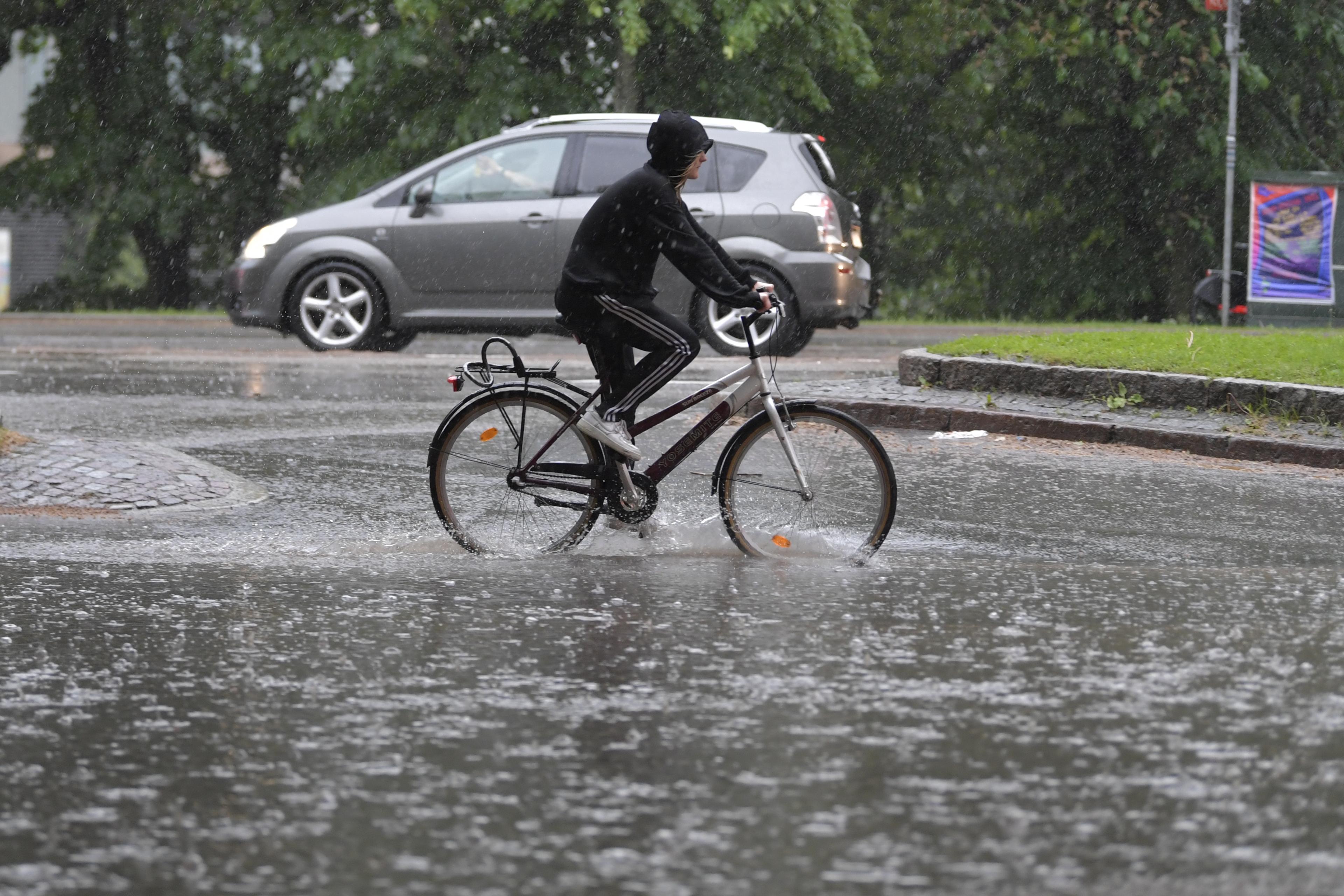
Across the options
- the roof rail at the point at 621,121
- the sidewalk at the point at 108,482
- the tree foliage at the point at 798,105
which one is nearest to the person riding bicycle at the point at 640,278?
the sidewalk at the point at 108,482

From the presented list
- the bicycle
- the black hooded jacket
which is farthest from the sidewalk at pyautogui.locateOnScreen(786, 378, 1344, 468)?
the black hooded jacket

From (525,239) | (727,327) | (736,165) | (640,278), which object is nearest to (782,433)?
(640,278)

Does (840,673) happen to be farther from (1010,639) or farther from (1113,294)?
(1113,294)

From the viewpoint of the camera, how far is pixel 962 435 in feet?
39.1

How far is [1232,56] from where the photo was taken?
74.6 ft

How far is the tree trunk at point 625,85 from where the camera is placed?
2484cm

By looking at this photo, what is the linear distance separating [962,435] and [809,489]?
4464 mm

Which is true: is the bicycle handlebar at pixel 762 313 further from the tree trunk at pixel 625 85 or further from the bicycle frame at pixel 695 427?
the tree trunk at pixel 625 85

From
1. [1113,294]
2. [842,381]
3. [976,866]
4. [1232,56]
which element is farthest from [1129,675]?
[1113,294]

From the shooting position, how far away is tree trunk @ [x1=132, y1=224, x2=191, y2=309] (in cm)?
3031

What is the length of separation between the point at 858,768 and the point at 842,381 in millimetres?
9290

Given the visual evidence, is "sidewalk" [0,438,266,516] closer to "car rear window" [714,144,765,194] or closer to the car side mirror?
the car side mirror

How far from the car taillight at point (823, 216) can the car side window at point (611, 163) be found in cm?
77

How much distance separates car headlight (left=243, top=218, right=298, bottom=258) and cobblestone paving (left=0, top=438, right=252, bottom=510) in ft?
22.7
